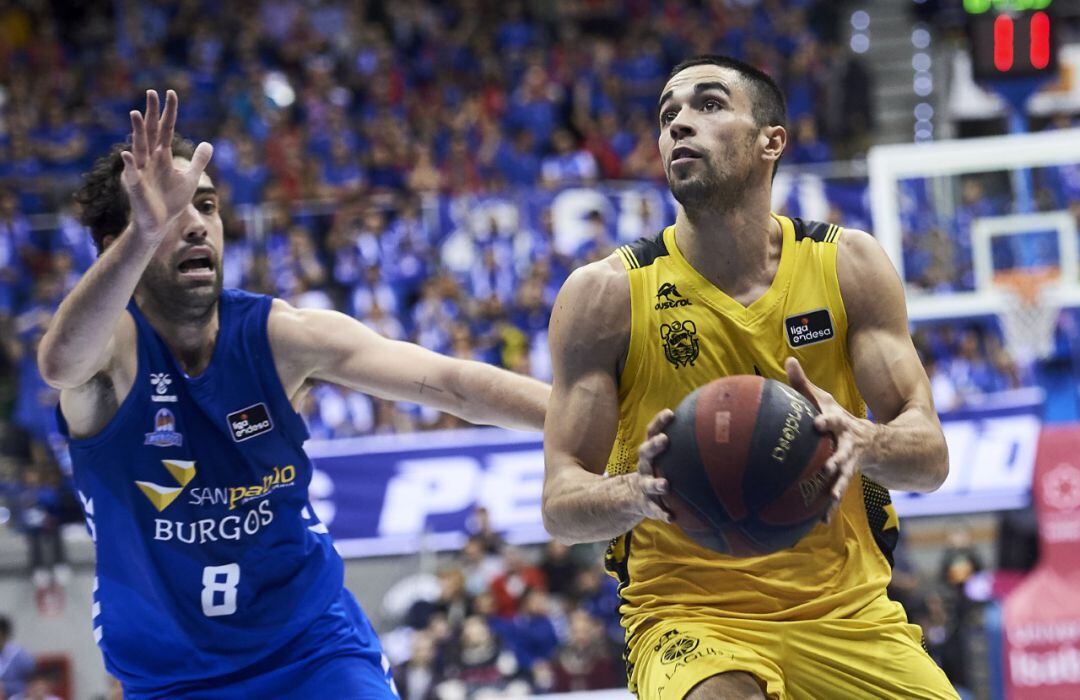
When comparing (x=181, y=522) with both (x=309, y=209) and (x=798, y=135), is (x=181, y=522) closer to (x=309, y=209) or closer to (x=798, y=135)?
(x=309, y=209)

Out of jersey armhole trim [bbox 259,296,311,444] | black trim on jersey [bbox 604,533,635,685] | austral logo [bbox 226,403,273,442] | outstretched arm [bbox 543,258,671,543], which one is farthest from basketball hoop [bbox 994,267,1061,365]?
austral logo [bbox 226,403,273,442]

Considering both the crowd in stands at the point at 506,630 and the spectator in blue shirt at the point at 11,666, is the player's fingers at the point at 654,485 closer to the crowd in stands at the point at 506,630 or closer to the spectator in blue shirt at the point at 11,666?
the crowd in stands at the point at 506,630

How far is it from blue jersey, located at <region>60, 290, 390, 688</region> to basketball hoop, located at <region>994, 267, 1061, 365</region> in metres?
7.85

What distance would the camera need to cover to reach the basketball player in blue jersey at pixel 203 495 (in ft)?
14.2

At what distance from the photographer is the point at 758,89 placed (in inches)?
169

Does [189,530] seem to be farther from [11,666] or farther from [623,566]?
[11,666]

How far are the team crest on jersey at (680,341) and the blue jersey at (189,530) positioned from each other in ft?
4.17

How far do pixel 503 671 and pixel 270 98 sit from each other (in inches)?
335

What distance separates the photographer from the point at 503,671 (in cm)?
1120

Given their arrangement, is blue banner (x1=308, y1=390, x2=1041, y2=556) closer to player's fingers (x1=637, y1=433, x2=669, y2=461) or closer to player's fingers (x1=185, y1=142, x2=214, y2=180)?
player's fingers (x1=185, y1=142, x2=214, y2=180)

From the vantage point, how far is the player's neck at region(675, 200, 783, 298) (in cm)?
418

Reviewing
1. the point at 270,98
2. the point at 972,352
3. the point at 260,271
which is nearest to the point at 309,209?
the point at 260,271

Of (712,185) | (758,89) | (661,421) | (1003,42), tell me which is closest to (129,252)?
(661,421)

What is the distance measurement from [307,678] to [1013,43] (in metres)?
7.88
